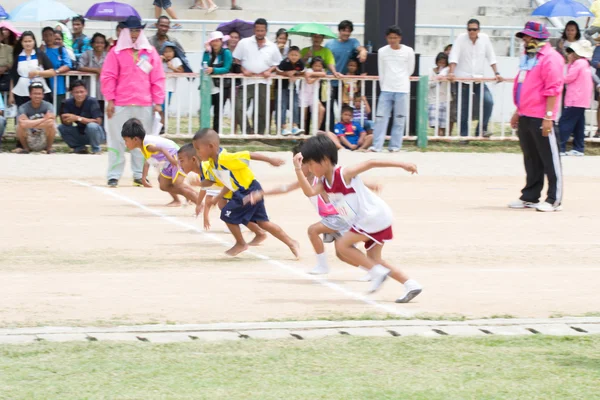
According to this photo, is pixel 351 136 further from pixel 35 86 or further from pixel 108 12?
pixel 108 12

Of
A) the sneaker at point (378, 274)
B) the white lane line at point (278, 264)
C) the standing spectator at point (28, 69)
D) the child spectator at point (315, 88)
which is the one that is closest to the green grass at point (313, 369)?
the white lane line at point (278, 264)

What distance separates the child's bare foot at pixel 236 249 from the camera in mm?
11070

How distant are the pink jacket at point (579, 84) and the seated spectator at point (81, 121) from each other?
7.47 m

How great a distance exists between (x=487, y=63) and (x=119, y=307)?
1363cm

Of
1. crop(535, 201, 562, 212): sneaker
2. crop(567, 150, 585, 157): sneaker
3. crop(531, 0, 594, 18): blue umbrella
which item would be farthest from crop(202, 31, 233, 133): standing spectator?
crop(535, 201, 562, 212): sneaker

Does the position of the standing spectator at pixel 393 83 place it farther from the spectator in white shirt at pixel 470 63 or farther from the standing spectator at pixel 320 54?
the spectator in white shirt at pixel 470 63

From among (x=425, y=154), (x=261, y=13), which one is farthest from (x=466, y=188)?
(x=261, y=13)

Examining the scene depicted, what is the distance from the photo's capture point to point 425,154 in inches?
779

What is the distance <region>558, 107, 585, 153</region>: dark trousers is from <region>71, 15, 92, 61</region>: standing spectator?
315 inches

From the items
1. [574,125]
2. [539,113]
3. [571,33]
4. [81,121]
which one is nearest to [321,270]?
[539,113]

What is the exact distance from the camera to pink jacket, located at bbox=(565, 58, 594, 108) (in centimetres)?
1995

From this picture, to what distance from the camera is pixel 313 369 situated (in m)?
6.75

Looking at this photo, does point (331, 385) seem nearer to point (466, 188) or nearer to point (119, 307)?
point (119, 307)

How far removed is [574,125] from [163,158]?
27.8 feet
